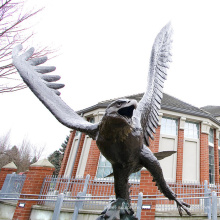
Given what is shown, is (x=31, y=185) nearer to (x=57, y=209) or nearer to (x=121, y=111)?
(x=57, y=209)

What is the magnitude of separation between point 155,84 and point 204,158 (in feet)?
31.6

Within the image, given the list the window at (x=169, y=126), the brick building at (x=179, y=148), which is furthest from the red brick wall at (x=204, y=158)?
the window at (x=169, y=126)

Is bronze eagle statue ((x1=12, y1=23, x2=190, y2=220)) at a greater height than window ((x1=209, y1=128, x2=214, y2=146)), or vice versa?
window ((x1=209, y1=128, x2=214, y2=146))

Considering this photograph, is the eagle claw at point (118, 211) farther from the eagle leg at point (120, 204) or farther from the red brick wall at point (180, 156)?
the red brick wall at point (180, 156)

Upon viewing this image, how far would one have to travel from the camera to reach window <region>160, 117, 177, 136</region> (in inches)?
429

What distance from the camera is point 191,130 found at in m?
11.3

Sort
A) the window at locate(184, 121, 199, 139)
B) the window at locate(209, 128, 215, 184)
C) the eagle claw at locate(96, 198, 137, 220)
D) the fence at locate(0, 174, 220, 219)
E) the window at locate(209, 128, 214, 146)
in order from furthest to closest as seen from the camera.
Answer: the window at locate(209, 128, 214, 146), the window at locate(209, 128, 215, 184), the window at locate(184, 121, 199, 139), the fence at locate(0, 174, 220, 219), the eagle claw at locate(96, 198, 137, 220)

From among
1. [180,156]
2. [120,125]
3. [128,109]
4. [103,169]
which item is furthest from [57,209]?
[180,156]

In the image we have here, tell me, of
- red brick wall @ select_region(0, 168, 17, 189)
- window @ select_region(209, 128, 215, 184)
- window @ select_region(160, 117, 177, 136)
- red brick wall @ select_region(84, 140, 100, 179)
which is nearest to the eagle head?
red brick wall @ select_region(84, 140, 100, 179)

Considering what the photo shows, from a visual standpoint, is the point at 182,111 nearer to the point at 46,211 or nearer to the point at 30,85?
the point at 46,211

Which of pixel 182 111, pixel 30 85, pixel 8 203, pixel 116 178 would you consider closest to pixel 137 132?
pixel 116 178

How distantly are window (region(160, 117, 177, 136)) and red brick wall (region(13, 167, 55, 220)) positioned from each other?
640cm

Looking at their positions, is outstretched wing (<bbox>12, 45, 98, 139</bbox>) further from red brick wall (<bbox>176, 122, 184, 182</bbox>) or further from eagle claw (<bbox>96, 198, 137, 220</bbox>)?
red brick wall (<bbox>176, 122, 184, 182</bbox>)

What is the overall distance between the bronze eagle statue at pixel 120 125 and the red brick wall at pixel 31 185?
6.21 meters
